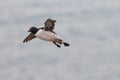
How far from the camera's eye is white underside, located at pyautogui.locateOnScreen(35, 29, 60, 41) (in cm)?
2014

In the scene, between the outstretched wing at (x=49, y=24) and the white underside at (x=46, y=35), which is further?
the outstretched wing at (x=49, y=24)

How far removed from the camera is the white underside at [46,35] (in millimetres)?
20141

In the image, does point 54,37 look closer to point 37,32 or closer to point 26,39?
point 37,32

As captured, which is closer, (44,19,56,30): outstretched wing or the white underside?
the white underside

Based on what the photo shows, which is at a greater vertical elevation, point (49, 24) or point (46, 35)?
point (49, 24)

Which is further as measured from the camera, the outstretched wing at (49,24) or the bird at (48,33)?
the outstretched wing at (49,24)

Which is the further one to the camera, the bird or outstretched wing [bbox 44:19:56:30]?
outstretched wing [bbox 44:19:56:30]

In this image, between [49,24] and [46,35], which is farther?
[49,24]

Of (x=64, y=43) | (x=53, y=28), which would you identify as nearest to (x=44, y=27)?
(x=53, y=28)

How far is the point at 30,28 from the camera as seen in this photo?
2203 cm

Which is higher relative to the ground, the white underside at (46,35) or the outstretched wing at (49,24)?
the outstretched wing at (49,24)

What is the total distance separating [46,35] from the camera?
20.6 m

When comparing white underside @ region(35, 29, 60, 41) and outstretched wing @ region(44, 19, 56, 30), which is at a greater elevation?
outstretched wing @ region(44, 19, 56, 30)

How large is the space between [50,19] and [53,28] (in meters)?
0.79
